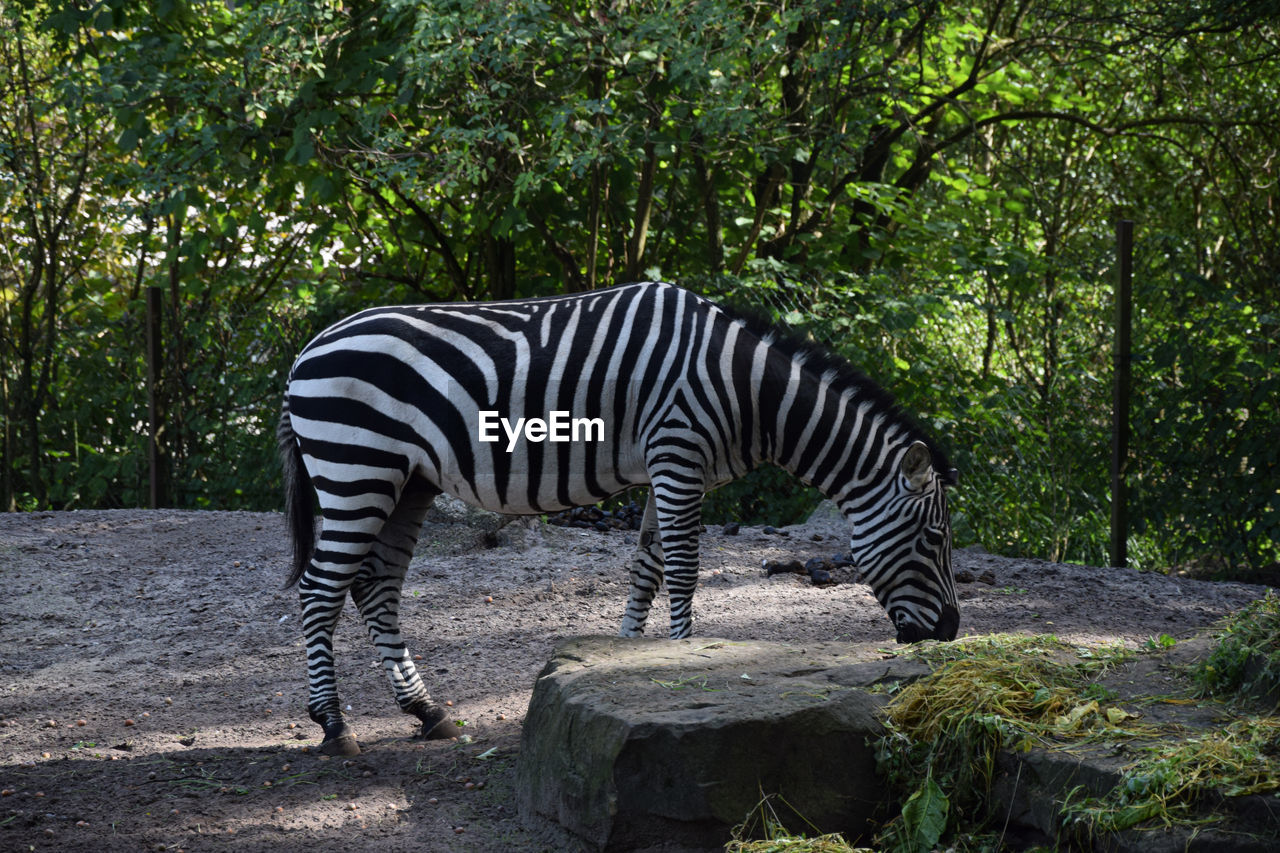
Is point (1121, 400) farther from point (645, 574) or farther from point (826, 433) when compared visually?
point (645, 574)

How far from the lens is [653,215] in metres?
10.1

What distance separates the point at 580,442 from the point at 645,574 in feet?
2.39

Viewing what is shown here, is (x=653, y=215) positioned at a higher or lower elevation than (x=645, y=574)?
higher

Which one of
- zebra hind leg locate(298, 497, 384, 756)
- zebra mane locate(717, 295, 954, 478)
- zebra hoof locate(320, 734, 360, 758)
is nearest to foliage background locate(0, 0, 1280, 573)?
zebra mane locate(717, 295, 954, 478)

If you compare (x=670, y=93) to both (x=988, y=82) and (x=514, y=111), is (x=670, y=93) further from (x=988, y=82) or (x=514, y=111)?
(x=988, y=82)

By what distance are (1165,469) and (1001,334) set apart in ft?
9.91

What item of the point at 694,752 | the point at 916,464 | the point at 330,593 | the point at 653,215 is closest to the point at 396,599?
the point at 330,593

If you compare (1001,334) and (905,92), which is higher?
(905,92)

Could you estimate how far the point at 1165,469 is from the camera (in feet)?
23.0

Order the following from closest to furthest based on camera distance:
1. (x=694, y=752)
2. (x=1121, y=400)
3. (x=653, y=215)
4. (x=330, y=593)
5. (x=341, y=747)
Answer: (x=694, y=752), (x=341, y=747), (x=330, y=593), (x=1121, y=400), (x=653, y=215)

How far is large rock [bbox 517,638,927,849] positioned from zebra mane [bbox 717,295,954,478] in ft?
4.75

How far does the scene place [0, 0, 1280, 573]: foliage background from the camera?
23.5 feet

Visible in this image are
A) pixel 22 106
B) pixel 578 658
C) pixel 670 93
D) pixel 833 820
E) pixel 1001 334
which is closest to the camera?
pixel 833 820

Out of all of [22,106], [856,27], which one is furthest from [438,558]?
[22,106]
